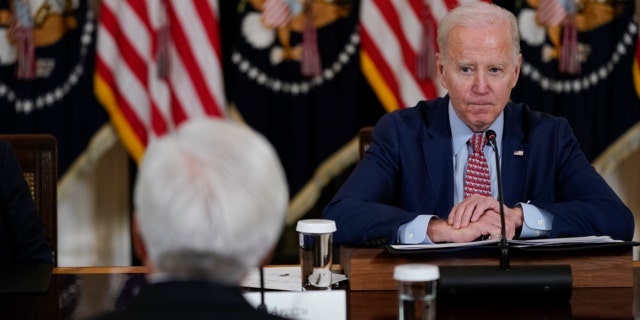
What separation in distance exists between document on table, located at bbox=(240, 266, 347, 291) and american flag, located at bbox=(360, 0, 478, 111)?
1.78 m

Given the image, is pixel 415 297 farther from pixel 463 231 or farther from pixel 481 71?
pixel 481 71

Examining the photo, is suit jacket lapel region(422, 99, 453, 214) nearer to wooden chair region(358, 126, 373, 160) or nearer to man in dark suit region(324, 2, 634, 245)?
man in dark suit region(324, 2, 634, 245)

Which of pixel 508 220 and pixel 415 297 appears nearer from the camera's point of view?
pixel 415 297

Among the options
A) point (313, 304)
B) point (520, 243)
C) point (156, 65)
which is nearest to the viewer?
point (313, 304)

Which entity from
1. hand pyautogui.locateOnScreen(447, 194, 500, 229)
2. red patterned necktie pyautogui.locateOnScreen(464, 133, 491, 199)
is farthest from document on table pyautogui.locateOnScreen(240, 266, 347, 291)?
red patterned necktie pyautogui.locateOnScreen(464, 133, 491, 199)

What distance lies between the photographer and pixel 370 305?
2.07m

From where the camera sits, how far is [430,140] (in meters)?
2.86

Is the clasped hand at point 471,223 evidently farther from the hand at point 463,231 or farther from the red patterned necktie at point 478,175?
the red patterned necktie at point 478,175

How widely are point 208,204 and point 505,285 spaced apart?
1056 mm

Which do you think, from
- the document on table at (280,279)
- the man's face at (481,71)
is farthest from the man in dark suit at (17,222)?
the man's face at (481,71)

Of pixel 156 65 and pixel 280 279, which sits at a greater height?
pixel 156 65

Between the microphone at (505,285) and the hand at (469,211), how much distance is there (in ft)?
1.16

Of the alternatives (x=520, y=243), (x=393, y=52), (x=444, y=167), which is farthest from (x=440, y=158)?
(x=393, y=52)

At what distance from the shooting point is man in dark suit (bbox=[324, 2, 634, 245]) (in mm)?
2762
